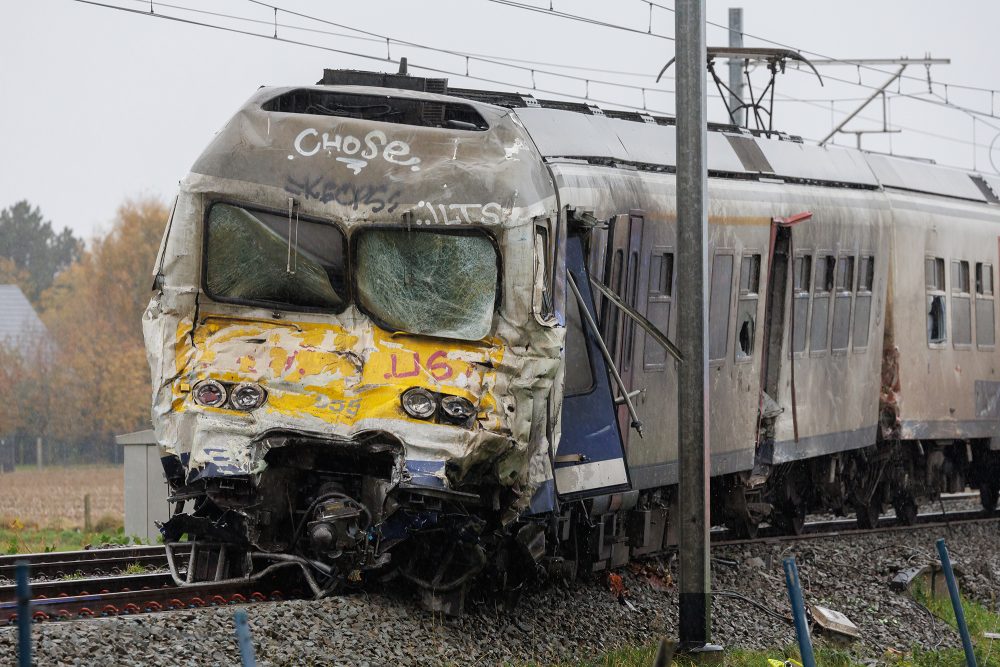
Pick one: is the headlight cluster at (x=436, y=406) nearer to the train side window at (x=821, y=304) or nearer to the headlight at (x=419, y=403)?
the headlight at (x=419, y=403)

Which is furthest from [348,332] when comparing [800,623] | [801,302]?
[801,302]

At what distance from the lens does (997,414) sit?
2141 cm

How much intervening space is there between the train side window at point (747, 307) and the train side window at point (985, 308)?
658 cm

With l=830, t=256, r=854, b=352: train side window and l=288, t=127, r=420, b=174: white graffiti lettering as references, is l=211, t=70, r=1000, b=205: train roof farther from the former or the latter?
l=830, t=256, r=854, b=352: train side window

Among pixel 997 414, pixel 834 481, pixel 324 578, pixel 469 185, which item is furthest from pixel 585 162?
pixel 997 414

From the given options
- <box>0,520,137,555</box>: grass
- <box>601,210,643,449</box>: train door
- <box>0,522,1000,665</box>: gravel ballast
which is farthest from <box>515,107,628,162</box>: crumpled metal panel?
<box>0,520,137,555</box>: grass

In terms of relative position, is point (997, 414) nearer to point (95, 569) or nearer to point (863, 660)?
point (863, 660)

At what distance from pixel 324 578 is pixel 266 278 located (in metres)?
1.99

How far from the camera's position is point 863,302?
1786cm

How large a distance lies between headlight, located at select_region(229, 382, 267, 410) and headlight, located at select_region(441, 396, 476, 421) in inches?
45.2

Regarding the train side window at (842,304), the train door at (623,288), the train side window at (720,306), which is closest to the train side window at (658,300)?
the train door at (623,288)

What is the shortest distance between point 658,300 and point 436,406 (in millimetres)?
3977

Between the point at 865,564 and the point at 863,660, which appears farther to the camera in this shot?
the point at 865,564

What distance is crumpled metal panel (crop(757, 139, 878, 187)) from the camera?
16.4 m
